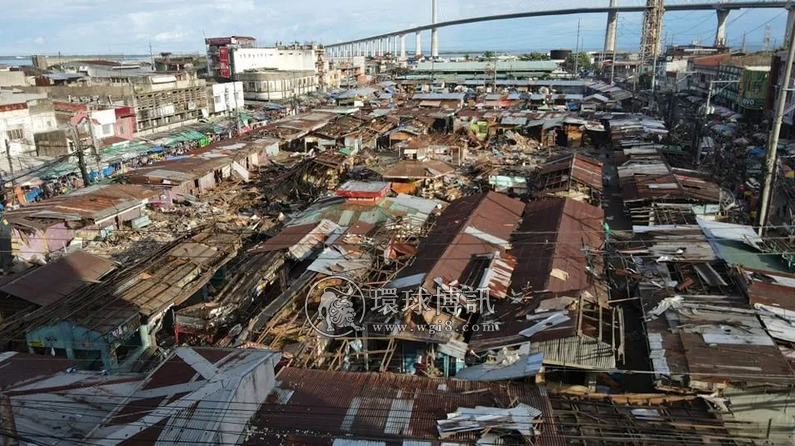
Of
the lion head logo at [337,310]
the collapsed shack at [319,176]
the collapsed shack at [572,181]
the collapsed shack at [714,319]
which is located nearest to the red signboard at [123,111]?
the collapsed shack at [319,176]

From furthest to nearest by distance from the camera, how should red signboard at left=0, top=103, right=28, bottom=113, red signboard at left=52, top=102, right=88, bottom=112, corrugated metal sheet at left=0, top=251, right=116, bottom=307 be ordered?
1. red signboard at left=52, top=102, right=88, bottom=112
2. red signboard at left=0, top=103, right=28, bottom=113
3. corrugated metal sheet at left=0, top=251, right=116, bottom=307

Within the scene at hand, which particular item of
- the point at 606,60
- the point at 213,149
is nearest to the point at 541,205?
the point at 213,149

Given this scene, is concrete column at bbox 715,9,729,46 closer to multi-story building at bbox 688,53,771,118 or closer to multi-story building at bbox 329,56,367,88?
multi-story building at bbox 688,53,771,118

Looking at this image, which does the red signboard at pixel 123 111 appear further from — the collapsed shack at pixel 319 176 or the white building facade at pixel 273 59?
the white building facade at pixel 273 59

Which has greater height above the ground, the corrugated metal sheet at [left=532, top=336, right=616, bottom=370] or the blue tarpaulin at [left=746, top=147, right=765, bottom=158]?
the blue tarpaulin at [left=746, top=147, right=765, bottom=158]

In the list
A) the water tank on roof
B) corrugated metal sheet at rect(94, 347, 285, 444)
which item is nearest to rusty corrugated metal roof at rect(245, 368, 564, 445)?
corrugated metal sheet at rect(94, 347, 285, 444)

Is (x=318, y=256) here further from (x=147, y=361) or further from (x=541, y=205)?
(x=541, y=205)
